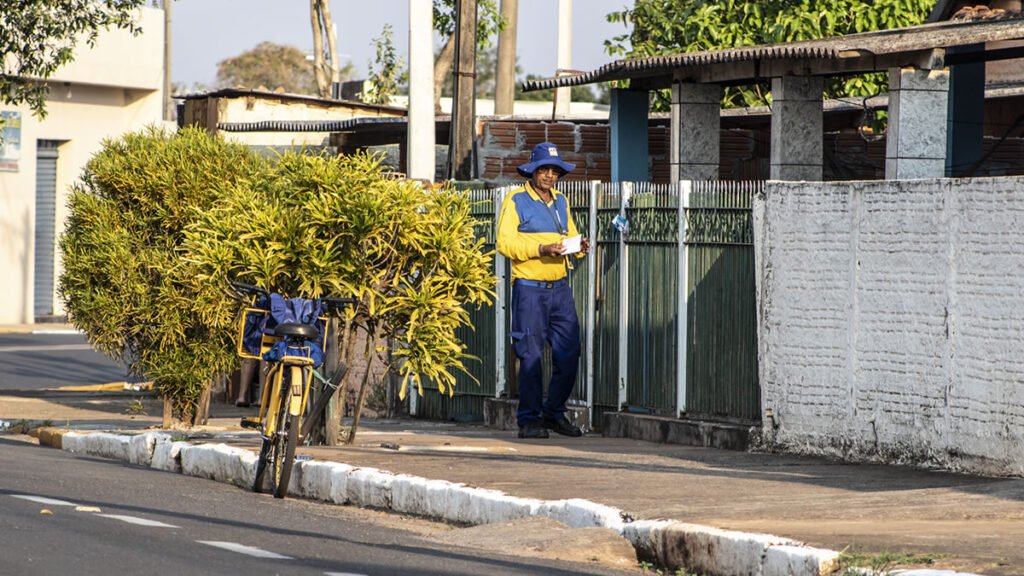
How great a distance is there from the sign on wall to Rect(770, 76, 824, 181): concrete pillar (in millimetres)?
24687

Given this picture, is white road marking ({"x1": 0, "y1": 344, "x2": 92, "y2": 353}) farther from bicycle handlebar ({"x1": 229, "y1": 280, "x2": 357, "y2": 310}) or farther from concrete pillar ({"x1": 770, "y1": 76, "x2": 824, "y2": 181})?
bicycle handlebar ({"x1": 229, "y1": 280, "x2": 357, "y2": 310})

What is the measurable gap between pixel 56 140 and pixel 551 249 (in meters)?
27.8

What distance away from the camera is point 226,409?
18.9 metres

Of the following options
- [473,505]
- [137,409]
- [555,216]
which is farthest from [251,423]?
[137,409]

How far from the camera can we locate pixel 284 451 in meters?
10.9

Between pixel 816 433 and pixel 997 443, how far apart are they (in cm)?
173

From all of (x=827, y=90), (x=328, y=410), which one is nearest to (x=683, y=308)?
(x=328, y=410)

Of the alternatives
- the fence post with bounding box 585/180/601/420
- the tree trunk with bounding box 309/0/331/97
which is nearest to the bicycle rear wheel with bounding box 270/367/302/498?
the fence post with bounding box 585/180/601/420

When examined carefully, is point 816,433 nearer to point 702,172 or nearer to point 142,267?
point 702,172

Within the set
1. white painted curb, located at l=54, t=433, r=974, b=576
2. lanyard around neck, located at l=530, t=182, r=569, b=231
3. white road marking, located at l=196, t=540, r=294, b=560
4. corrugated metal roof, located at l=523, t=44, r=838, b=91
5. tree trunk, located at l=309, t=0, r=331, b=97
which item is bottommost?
white road marking, located at l=196, t=540, r=294, b=560

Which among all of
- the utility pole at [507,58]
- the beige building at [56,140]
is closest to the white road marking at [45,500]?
the utility pole at [507,58]

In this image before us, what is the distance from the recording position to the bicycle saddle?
10703mm

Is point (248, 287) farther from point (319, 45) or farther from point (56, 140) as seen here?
point (319, 45)

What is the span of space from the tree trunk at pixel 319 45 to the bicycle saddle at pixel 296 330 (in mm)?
31042
